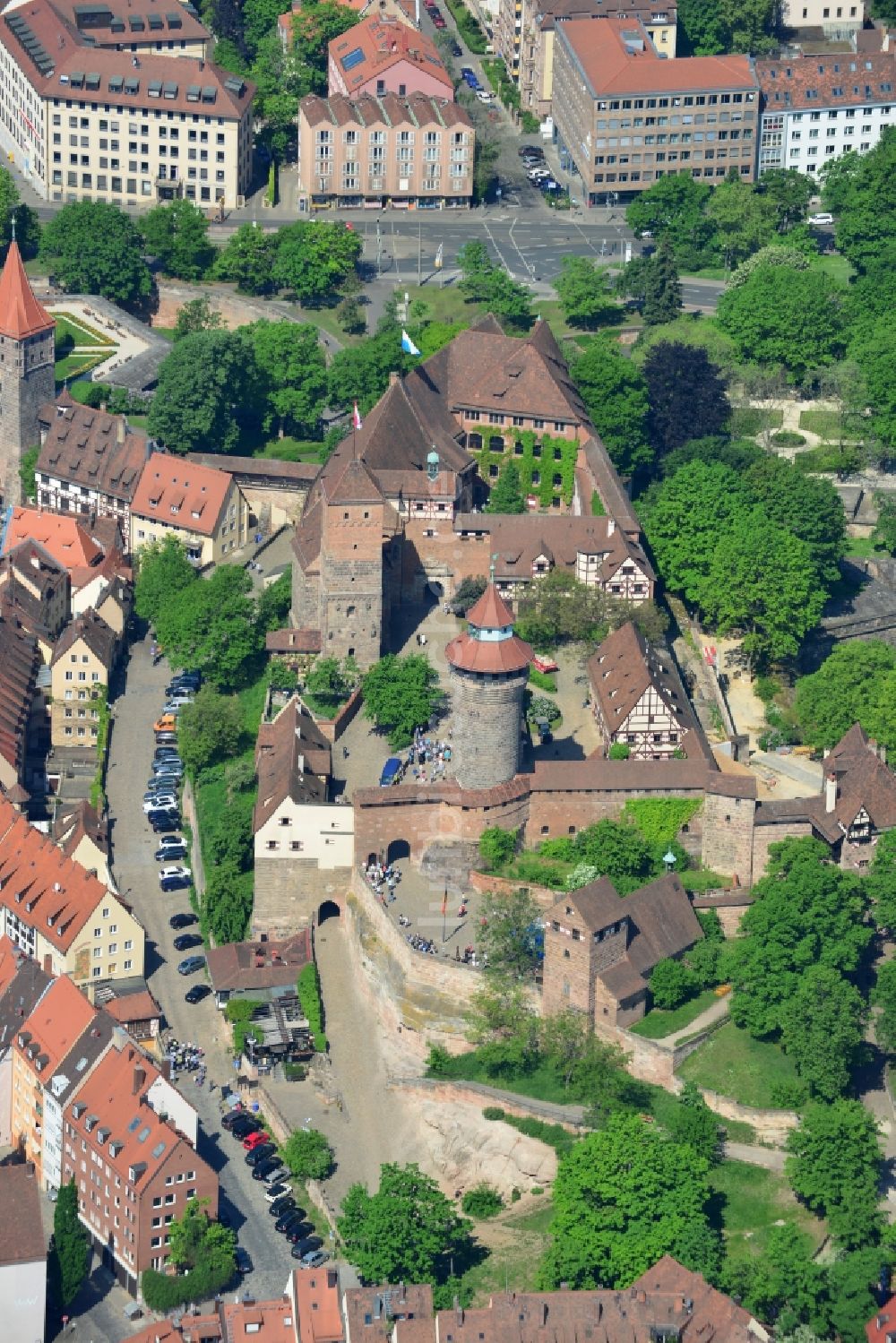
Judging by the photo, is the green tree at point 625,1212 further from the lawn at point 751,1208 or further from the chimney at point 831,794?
the chimney at point 831,794

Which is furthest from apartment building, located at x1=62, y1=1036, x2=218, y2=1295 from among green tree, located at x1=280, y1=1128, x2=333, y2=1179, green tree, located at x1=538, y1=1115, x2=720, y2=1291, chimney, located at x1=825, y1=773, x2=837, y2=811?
chimney, located at x1=825, y1=773, x2=837, y2=811

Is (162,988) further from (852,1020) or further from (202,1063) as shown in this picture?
(852,1020)

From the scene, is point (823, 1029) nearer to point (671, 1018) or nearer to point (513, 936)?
point (671, 1018)

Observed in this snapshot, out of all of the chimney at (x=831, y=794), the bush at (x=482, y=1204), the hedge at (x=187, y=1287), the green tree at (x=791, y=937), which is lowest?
the hedge at (x=187, y=1287)

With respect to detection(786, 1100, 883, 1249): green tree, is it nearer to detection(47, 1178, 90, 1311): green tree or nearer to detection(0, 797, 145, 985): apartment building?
detection(47, 1178, 90, 1311): green tree

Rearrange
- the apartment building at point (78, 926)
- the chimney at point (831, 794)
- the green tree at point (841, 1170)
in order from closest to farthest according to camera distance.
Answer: the green tree at point (841, 1170)
the chimney at point (831, 794)
the apartment building at point (78, 926)

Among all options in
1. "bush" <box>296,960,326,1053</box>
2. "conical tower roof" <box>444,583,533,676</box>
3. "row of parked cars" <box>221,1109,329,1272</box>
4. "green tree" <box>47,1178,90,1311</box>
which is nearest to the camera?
"green tree" <box>47,1178,90,1311</box>

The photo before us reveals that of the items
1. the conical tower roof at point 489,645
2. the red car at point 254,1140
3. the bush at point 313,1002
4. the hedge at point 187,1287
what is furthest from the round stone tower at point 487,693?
the hedge at point 187,1287
